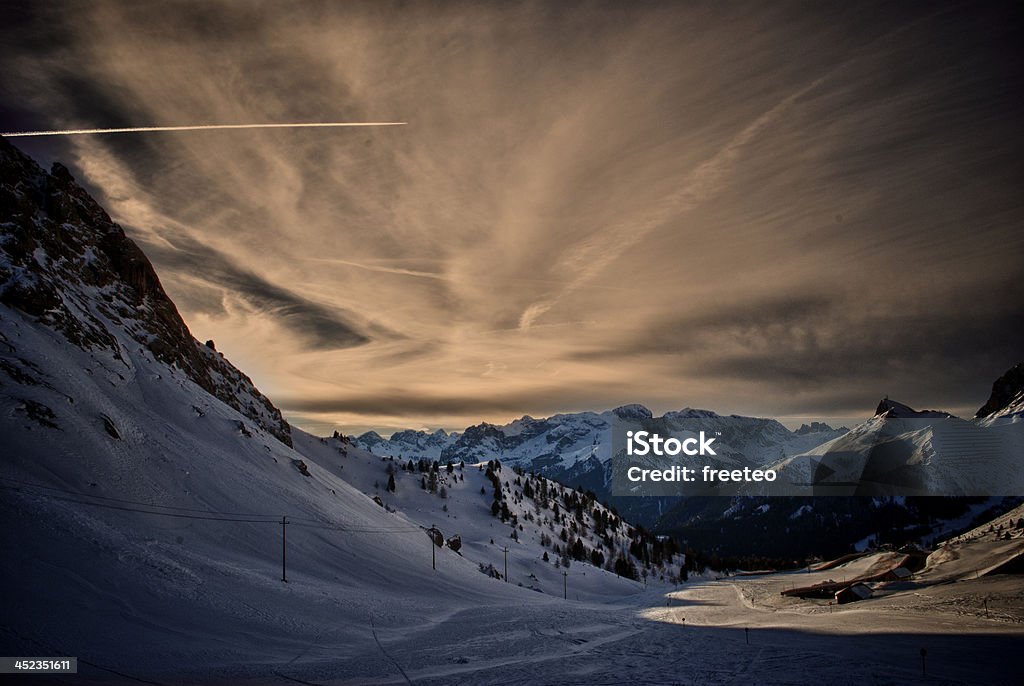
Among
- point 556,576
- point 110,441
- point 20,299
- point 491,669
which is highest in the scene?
point 20,299

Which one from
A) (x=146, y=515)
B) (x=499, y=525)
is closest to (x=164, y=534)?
(x=146, y=515)

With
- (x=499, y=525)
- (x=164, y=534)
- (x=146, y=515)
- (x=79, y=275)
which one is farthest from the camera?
(x=499, y=525)

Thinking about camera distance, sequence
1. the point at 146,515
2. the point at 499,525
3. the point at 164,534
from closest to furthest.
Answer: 1. the point at 164,534
2. the point at 146,515
3. the point at 499,525

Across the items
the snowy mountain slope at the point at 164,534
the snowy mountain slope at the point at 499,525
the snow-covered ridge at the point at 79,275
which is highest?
the snow-covered ridge at the point at 79,275

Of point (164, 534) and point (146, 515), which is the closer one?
point (164, 534)

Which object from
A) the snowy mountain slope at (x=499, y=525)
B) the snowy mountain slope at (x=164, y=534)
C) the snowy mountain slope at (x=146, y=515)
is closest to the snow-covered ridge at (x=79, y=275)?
the snowy mountain slope at (x=146, y=515)

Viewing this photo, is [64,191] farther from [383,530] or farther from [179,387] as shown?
[383,530]

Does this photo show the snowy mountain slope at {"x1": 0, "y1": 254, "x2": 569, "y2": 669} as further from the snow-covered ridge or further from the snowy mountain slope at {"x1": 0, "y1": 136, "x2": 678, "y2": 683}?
the snow-covered ridge

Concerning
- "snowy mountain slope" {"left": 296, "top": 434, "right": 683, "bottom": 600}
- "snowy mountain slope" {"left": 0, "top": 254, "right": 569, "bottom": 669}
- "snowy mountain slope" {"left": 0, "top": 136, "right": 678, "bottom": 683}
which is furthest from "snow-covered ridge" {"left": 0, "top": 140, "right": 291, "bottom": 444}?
"snowy mountain slope" {"left": 296, "top": 434, "right": 683, "bottom": 600}

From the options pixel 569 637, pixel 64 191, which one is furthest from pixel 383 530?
pixel 64 191

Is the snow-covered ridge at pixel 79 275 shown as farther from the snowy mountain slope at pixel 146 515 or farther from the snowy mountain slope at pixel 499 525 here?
the snowy mountain slope at pixel 499 525

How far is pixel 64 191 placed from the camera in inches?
3307

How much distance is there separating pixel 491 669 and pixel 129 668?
14624 millimetres

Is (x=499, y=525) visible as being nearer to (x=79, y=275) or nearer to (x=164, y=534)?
(x=79, y=275)
